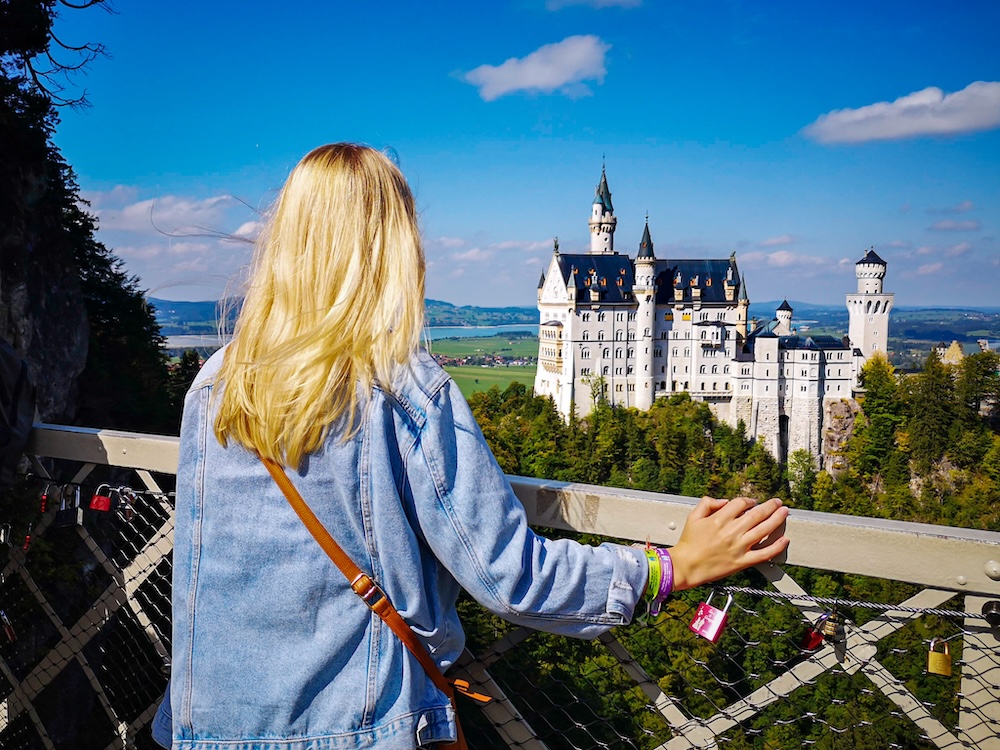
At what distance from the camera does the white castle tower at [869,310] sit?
5000 cm

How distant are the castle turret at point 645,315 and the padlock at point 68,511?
153 feet

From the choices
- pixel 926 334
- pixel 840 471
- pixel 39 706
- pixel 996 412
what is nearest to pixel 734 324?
pixel 840 471

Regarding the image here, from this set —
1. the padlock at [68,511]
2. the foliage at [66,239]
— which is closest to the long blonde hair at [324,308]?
the padlock at [68,511]

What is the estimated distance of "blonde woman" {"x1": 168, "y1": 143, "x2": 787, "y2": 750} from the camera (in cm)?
116

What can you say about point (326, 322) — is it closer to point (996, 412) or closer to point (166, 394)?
point (166, 394)

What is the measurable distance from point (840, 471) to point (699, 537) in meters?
45.8

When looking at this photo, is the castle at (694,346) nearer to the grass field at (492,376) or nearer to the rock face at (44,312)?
the grass field at (492,376)

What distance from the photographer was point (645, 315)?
4775 centimetres

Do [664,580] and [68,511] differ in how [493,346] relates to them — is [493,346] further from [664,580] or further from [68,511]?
[664,580]

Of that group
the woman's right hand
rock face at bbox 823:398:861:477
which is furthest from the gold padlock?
rock face at bbox 823:398:861:477

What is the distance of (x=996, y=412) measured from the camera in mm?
41375

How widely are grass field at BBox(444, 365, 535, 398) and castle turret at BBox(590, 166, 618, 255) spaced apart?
11.5m

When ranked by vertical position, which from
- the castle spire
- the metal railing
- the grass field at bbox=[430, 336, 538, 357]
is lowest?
the grass field at bbox=[430, 336, 538, 357]

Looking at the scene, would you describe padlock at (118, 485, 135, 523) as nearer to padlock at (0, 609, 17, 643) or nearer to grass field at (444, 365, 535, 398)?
padlock at (0, 609, 17, 643)
